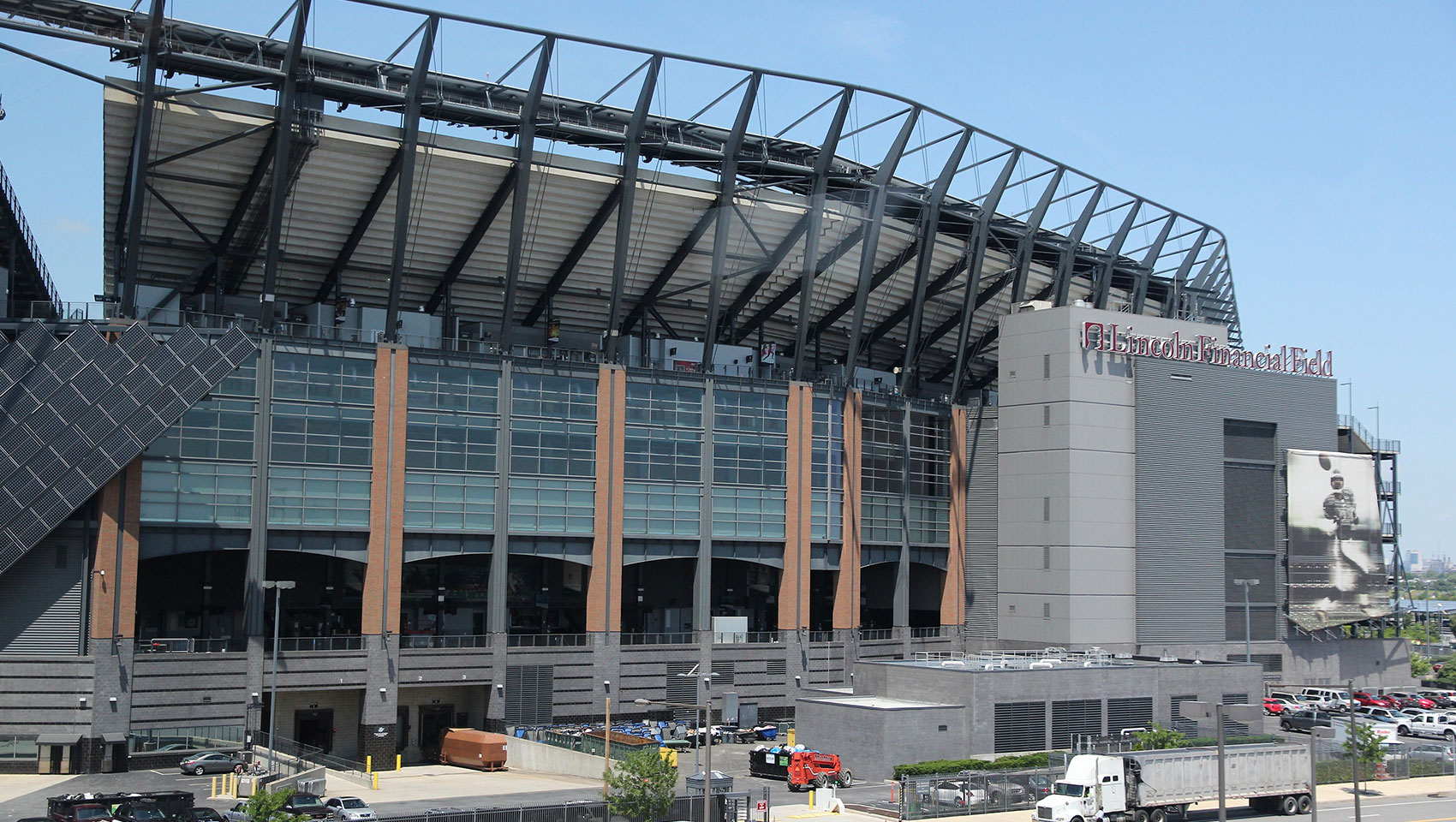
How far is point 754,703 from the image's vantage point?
84938mm

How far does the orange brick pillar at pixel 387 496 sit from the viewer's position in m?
73.0

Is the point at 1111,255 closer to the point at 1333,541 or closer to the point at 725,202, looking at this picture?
the point at 1333,541

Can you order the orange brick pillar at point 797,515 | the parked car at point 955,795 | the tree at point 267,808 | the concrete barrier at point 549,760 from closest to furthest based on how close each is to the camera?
the tree at point 267,808 < the parked car at point 955,795 < the concrete barrier at point 549,760 < the orange brick pillar at point 797,515

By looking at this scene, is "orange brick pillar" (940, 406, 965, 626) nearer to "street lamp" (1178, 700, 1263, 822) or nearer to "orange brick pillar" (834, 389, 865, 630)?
"orange brick pillar" (834, 389, 865, 630)

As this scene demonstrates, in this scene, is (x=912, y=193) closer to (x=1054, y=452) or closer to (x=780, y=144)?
(x=780, y=144)

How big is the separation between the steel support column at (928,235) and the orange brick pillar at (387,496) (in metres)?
34.0

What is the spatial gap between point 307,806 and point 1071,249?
223 feet

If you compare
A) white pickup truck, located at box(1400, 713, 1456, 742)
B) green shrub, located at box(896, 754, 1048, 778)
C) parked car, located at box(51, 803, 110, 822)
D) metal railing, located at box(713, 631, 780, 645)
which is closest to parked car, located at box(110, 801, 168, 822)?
parked car, located at box(51, 803, 110, 822)

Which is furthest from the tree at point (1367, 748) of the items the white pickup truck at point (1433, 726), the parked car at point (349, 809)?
the parked car at point (349, 809)

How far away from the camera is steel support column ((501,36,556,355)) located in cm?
7300

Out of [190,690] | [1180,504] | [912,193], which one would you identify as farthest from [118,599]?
[1180,504]

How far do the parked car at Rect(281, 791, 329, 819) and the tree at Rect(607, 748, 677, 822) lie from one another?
1042cm

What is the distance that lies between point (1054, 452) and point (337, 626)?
46219 mm

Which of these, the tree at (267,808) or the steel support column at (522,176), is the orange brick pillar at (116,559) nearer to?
the steel support column at (522,176)
